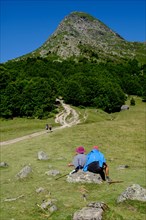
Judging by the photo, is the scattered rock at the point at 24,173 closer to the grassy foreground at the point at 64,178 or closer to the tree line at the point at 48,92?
the grassy foreground at the point at 64,178

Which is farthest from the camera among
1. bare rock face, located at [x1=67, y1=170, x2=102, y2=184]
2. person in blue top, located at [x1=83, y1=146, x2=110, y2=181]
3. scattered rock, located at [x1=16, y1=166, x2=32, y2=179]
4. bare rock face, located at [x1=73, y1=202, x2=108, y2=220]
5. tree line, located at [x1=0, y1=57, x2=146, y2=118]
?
tree line, located at [x1=0, y1=57, x2=146, y2=118]

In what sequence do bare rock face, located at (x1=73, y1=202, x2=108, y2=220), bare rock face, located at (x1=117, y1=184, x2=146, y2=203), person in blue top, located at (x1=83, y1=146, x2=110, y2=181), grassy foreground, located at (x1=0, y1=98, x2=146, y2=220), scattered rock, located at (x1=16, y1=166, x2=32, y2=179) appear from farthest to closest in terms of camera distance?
scattered rock, located at (x1=16, y1=166, x2=32, y2=179)
person in blue top, located at (x1=83, y1=146, x2=110, y2=181)
bare rock face, located at (x1=117, y1=184, x2=146, y2=203)
grassy foreground, located at (x1=0, y1=98, x2=146, y2=220)
bare rock face, located at (x1=73, y1=202, x2=108, y2=220)

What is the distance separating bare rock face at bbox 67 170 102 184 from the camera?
2478 cm

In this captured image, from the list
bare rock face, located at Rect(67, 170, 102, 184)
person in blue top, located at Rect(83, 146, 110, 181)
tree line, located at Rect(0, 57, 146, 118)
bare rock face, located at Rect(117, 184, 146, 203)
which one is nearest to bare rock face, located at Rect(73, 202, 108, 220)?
bare rock face, located at Rect(117, 184, 146, 203)

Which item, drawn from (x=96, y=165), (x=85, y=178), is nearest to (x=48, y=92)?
(x=96, y=165)

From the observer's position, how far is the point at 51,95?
12531 centimetres

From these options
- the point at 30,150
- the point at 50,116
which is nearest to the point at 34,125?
the point at 50,116

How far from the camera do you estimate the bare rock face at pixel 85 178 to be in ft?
81.3

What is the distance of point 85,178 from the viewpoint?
81.7 ft

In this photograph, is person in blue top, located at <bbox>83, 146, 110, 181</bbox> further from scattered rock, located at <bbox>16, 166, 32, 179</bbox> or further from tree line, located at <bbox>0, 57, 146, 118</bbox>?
tree line, located at <bbox>0, 57, 146, 118</bbox>

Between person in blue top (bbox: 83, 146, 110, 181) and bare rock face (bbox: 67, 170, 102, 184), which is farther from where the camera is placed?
person in blue top (bbox: 83, 146, 110, 181)

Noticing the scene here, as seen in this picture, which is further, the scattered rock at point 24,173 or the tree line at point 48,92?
the tree line at point 48,92

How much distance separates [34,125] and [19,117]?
20.5 meters

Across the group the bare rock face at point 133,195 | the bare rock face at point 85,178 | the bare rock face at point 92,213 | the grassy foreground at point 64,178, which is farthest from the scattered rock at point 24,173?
the bare rock face at point 92,213
